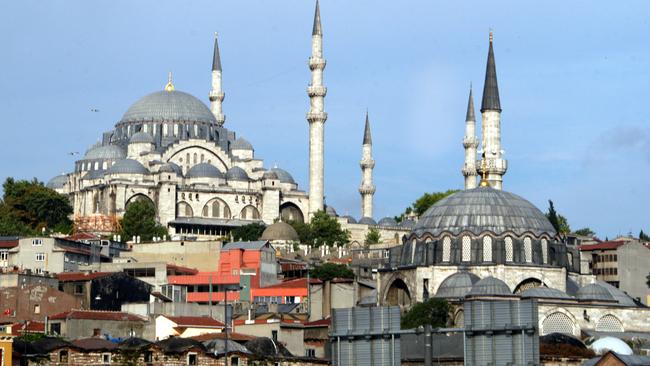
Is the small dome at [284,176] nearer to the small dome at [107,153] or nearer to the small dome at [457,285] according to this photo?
the small dome at [107,153]

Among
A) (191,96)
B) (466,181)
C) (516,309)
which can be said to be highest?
(191,96)

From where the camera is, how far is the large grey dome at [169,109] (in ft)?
425

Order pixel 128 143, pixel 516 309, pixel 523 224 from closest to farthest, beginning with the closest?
pixel 516 309 < pixel 523 224 < pixel 128 143

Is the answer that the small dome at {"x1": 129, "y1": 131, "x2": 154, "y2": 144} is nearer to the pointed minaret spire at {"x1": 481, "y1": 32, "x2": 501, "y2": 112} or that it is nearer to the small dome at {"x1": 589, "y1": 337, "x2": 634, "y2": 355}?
the pointed minaret spire at {"x1": 481, "y1": 32, "x2": 501, "y2": 112}

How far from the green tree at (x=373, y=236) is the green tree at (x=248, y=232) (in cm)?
632

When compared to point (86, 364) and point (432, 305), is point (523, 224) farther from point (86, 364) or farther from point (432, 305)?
point (86, 364)

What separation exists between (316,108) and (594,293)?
5398cm

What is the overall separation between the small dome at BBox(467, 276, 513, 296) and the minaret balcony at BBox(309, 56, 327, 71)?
180 feet

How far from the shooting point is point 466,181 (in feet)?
358

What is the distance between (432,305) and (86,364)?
14.9 meters

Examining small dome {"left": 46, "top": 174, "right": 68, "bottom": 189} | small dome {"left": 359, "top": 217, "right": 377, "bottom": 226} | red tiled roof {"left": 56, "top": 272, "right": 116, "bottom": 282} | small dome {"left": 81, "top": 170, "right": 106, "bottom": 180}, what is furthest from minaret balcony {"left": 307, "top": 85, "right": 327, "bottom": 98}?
red tiled roof {"left": 56, "top": 272, "right": 116, "bottom": 282}

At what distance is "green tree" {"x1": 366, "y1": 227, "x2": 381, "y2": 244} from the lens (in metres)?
109

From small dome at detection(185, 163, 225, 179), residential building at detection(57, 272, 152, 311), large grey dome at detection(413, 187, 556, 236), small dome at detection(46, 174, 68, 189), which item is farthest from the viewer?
small dome at detection(46, 174, 68, 189)

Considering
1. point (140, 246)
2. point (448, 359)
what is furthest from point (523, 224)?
point (140, 246)
